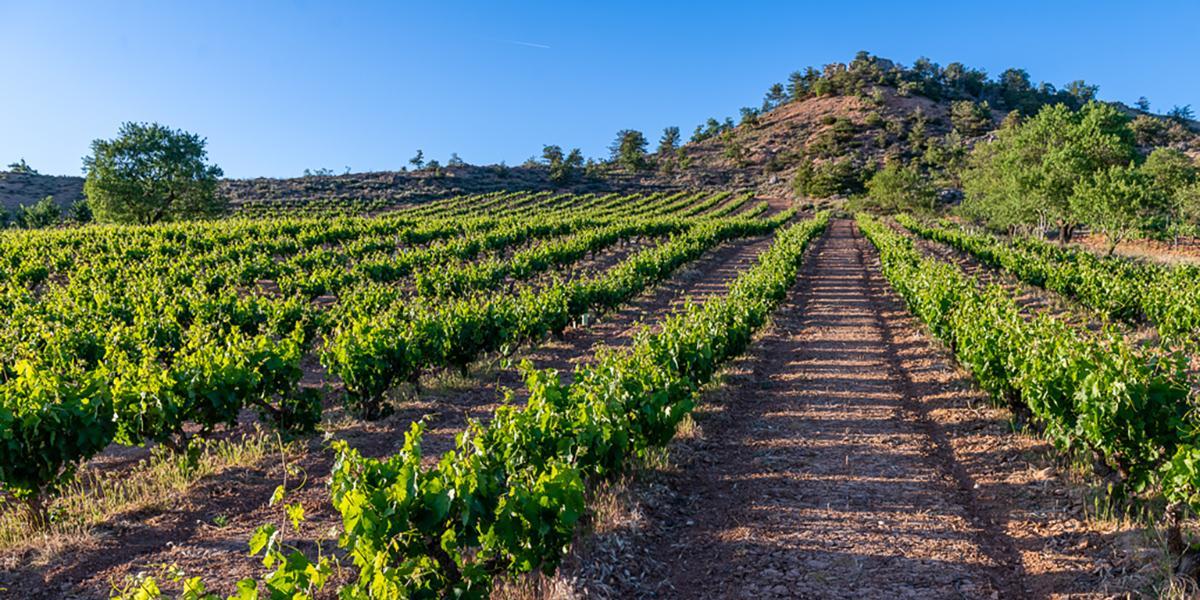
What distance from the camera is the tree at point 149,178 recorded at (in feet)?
154

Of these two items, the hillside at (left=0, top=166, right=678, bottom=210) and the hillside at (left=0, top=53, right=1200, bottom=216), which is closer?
the hillside at (left=0, top=166, right=678, bottom=210)

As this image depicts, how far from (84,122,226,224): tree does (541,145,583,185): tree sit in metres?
47.2

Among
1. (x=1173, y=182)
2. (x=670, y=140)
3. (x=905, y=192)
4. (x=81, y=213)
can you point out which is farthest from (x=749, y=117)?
(x=81, y=213)

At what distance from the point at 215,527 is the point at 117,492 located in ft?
5.62

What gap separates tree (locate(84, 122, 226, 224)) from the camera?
154ft

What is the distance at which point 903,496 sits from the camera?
6730 mm

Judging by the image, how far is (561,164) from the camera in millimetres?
94938

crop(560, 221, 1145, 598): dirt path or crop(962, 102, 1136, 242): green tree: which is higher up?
crop(962, 102, 1136, 242): green tree

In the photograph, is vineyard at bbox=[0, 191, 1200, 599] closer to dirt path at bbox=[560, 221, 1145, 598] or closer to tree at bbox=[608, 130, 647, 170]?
dirt path at bbox=[560, 221, 1145, 598]

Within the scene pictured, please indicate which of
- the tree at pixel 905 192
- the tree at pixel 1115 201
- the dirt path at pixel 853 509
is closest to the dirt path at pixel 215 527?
the dirt path at pixel 853 509

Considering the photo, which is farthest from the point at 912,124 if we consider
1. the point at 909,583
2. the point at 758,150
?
the point at 909,583

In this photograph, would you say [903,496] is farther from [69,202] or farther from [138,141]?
[69,202]

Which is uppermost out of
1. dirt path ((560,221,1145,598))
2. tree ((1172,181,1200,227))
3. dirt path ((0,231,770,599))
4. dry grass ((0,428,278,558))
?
tree ((1172,181,1200,227))

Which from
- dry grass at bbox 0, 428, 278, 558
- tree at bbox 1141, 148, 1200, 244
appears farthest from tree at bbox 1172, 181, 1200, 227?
dry grass at bbox 0, 428, 278, 558
